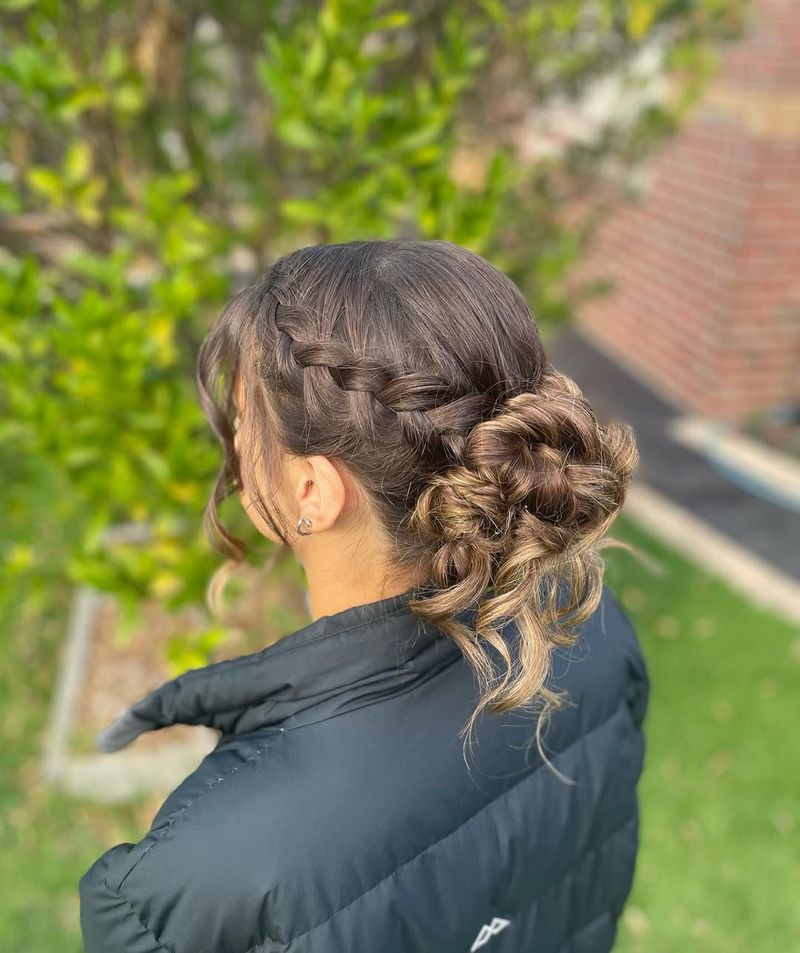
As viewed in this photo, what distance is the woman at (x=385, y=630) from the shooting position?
105 cm

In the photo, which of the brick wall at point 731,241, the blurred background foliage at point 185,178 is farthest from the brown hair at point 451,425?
the brick wall at point 731,241

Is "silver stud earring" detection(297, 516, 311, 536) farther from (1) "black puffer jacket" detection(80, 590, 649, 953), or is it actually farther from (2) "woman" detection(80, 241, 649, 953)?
(1) "black puffer jacket" detection(80, 590, 649, 953)

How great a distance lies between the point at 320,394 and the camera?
1.16 metres

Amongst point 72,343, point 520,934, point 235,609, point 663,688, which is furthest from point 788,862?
point 72,343

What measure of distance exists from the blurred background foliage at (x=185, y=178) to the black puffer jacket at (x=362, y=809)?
96 centimetres

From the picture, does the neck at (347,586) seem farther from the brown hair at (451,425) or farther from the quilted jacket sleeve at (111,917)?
the quilted jacket sleeve at (111,917)

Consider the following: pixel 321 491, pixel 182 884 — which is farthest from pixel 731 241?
pixel 182 884

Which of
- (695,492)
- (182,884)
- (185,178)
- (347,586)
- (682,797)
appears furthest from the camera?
(695,492)

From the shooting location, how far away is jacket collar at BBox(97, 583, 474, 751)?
1.17 m

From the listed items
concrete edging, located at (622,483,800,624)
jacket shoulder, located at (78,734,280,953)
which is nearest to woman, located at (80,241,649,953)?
jacket shoulder, located at (78,734,280,953)

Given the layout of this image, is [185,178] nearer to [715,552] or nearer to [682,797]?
[682,797]

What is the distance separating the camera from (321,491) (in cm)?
119

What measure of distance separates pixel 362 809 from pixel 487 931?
38 centimetres

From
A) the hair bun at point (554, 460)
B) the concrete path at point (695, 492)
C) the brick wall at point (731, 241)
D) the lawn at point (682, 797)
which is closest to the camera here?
the hair bun at point (554, 460)
